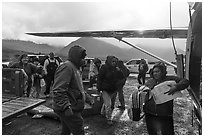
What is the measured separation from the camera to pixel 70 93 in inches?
90.3

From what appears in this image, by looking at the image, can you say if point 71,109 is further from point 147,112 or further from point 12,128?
point 12,128

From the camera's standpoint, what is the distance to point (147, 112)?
248cm

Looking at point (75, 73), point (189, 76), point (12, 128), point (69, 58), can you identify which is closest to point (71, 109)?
point (75, 73)

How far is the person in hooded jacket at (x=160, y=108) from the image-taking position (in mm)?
2359

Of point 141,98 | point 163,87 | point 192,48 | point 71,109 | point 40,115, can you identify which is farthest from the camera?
point 40,115

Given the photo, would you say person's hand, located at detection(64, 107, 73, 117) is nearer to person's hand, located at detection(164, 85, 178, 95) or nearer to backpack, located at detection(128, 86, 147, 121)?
backpack, located at detection(128, 86, 147, 121)

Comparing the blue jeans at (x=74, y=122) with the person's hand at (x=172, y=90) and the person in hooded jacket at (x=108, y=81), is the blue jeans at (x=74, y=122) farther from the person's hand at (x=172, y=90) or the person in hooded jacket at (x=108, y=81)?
the person in hooded jacket at (x=108, y=81)

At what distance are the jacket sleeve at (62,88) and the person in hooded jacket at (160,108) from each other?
1072 millimetres

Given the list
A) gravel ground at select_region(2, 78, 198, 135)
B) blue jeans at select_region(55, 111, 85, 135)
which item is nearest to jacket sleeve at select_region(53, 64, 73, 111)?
blue jeans at select_region(55, 111, 85, 135)

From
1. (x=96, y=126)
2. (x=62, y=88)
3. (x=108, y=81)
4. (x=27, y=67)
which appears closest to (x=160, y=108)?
(x=62, y=88)

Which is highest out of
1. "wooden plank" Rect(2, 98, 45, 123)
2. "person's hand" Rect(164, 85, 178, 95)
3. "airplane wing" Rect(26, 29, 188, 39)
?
"airplane wing" Rect(26, 29, 188, 39)

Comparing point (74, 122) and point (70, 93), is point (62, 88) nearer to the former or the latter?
point (70, 93)

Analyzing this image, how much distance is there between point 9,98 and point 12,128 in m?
0.62

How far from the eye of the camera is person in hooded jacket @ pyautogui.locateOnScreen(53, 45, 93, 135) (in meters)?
2.16
